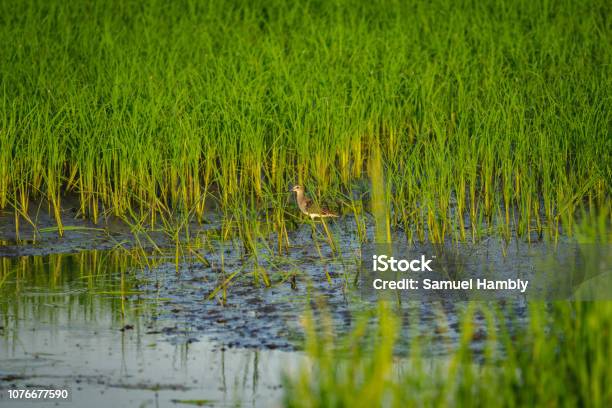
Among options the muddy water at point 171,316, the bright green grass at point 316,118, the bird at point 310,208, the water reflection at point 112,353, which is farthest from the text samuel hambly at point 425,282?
the water reflection at point 112,353

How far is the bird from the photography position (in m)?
7.35

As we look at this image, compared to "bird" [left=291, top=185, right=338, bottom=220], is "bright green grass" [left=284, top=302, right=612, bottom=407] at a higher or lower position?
lower

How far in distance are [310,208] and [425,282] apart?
1467 millimetres

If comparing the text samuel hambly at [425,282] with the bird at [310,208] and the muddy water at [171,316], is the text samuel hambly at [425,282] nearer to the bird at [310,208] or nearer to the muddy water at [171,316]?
the muddy water at [171,316]

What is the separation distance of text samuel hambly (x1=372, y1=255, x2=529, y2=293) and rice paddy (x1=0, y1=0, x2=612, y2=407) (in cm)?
18

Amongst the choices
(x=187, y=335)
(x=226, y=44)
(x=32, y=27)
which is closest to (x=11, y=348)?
(x=187, y=335)

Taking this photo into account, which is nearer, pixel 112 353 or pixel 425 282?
pixel 112 353

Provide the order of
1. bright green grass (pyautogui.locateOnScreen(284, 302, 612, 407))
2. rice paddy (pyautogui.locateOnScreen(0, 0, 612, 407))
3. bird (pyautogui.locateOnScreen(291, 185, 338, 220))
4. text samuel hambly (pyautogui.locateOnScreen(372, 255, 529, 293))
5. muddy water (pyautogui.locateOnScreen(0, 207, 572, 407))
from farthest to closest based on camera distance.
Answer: bird (pyautogui.locateOnScreen(291, 185, 338, 220))
text samuel hambly (pyautogui.locateOnScreen(372, 255, 529, 293))
muddy water (pyautogui.locateOnScreen(0, 207, 572, 407))
rice paddy (pyautogui.locateOnScreen(0, 0, 612, 407))
bright green grass (pyautogui.locateOnScreen(284, 302, 612, 407))

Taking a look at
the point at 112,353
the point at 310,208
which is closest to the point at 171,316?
the point at 112,353

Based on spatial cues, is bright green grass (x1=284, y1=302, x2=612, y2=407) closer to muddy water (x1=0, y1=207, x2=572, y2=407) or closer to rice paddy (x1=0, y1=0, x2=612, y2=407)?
rice paddy (x1=0, y1=0, x2=612, y2=407)

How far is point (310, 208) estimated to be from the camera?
741cm

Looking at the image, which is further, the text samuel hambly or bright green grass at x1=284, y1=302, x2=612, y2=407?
the text samuel hambly

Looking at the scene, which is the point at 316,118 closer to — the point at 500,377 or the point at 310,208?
the point at 310,208

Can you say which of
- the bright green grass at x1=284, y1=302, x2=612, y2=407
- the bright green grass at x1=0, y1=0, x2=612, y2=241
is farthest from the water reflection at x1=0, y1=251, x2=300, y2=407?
the bright green grass at x1=0, y1=0, x2=612, y2=241
